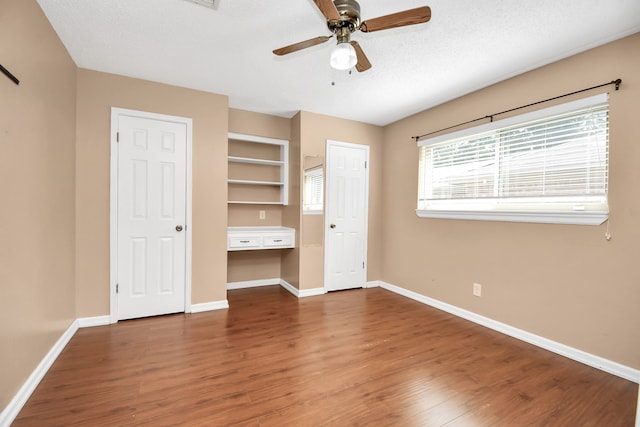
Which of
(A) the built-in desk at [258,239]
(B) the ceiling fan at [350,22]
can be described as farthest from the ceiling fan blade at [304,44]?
(A) the built-in desk at [258,239]

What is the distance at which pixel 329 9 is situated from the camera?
144cm

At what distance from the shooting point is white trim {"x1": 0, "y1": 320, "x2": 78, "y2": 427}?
4.92 feet

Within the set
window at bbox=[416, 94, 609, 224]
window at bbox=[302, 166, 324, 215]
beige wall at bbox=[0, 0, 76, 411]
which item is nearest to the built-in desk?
window at bbox=[302, 166, 324, 215]

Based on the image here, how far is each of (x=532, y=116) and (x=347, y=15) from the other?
79.9 inches

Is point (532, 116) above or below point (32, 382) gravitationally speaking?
above

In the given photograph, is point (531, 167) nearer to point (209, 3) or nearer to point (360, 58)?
point (360, 58)

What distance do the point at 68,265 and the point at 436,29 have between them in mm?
3631

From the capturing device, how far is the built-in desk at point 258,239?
354 cm

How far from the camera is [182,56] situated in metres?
2.44

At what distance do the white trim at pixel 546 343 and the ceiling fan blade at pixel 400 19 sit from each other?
2763 millimetres

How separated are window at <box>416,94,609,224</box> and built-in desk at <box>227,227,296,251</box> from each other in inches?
77.1

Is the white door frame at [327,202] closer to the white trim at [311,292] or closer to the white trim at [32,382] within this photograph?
the white trim at [311,292]

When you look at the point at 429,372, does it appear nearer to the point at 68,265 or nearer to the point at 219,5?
the point at 219,5

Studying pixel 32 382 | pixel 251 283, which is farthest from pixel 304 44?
pixel 251 283
